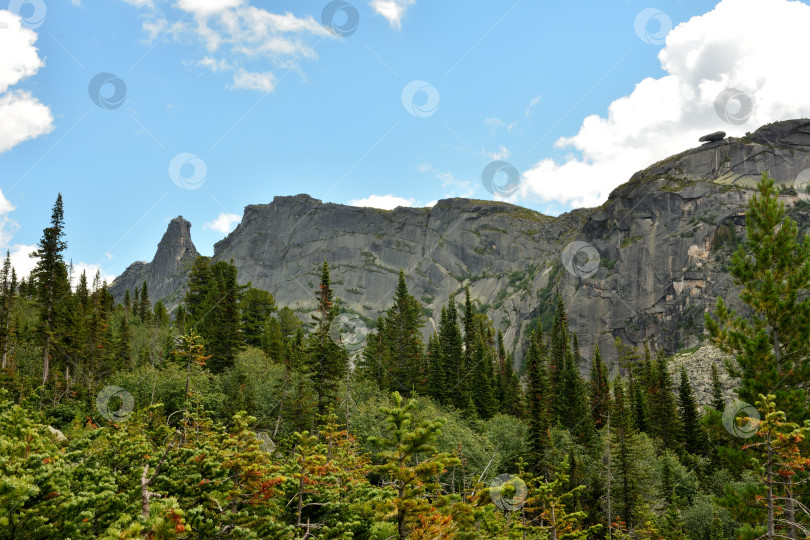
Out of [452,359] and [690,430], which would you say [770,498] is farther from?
[690,430]

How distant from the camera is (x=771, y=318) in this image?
20641mm

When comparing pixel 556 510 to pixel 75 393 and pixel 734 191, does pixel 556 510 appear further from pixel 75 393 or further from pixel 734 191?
pixel 734 191

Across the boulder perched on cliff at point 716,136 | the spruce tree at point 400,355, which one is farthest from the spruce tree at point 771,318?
the boulder perched on cliff at point 716,136

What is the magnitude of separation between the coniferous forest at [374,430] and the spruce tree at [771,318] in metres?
0.08

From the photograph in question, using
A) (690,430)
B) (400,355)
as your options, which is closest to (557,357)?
(690,430)

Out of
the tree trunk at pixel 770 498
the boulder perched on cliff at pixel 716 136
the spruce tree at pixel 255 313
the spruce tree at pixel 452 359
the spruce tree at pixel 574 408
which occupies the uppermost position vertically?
the boulder perched on cliff at pixel 716 136

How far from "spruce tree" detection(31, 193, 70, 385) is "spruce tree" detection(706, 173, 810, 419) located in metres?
51.8

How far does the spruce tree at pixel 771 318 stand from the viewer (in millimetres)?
19562

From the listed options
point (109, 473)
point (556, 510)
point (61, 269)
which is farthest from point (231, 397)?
point (109, 473)

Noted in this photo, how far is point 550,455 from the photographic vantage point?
49.5 metres

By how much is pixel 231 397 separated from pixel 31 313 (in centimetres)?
5891

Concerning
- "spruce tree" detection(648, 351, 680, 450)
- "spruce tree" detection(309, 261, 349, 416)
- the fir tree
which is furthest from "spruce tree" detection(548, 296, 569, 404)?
the fir tree

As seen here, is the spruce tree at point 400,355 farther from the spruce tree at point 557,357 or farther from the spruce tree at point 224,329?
the spruce tree at point 557,357

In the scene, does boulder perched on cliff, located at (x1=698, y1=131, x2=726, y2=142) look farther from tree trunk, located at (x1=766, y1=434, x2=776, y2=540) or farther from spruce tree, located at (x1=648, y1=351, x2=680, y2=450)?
tree trunk, located at (x1=766, y1=434, x2=776, y2=540)
